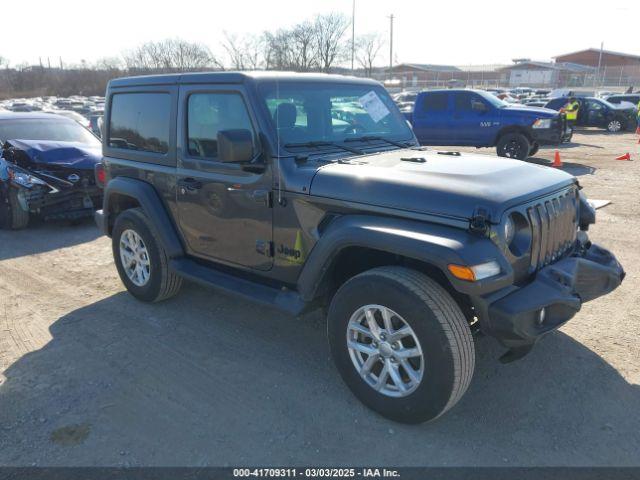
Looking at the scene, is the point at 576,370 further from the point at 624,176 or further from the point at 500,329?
the point at 624,176

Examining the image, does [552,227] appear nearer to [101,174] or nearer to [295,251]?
[295,251]

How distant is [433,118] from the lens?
13.8 m

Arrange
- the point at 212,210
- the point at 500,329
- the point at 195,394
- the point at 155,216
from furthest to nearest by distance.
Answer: the point at 155,216 < the point at 212,210 < the point at 195,394 < the point at 500,329

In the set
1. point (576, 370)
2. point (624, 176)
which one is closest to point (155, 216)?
point (576, 370)

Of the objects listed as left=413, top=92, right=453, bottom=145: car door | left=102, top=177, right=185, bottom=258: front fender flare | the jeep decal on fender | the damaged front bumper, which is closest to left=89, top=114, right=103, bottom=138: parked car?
the damaged front bumper

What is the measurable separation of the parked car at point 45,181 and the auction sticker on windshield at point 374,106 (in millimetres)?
5143

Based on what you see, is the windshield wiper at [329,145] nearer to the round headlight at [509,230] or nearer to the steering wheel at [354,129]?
the steering wheel at [354,129]

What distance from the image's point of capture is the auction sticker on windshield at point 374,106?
13.8 ft

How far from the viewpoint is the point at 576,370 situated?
11.6 feet

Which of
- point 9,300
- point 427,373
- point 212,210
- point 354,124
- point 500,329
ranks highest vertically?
point 354,124

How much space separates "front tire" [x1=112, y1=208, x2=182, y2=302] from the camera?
457cm

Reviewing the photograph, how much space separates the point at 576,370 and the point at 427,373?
142 centimetres

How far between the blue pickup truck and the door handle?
34.3ft

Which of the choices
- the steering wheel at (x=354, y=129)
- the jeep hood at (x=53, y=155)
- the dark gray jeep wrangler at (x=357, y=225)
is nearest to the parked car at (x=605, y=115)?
the jeep hood at (x=53, y=155)
